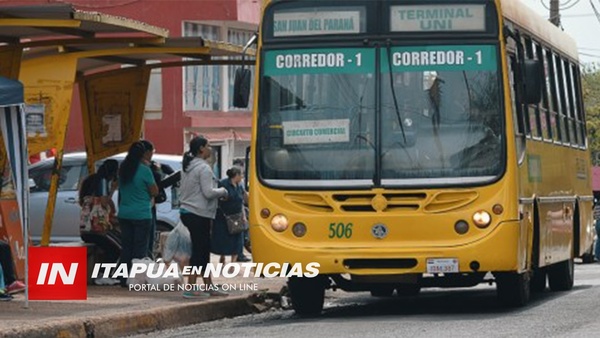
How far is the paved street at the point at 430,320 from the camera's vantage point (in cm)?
1428

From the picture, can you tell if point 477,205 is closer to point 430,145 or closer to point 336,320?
point 430,145

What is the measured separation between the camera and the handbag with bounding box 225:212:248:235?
25.8 meters

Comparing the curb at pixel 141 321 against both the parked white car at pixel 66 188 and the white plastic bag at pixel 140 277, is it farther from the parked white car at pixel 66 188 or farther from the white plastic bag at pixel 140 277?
the parked white car at pixel 66 188

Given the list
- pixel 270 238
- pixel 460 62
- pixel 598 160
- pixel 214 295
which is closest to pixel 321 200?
pixel 270 238

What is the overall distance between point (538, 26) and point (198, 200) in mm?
4410

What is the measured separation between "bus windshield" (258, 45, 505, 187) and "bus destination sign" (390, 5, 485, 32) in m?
0.20

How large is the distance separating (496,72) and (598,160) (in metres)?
65.9

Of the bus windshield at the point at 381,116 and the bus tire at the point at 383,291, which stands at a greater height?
the bus windshield at the point at 381,116

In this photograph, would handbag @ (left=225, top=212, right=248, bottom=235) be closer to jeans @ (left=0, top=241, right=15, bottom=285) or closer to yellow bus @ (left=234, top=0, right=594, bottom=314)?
jeans @ (left=0, top=241, right=15, bottom=285)

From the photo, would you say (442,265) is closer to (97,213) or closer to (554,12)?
(97,213)

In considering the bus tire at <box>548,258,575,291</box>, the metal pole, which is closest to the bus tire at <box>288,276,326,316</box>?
the bus tire at <box>548,258,575,291</box>

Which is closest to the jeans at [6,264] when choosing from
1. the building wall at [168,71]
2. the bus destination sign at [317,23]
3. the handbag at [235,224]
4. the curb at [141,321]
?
the curb at [141,321]

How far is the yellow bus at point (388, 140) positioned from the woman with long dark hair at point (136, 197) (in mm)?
3271

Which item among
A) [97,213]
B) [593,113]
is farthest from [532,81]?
[593,113]
